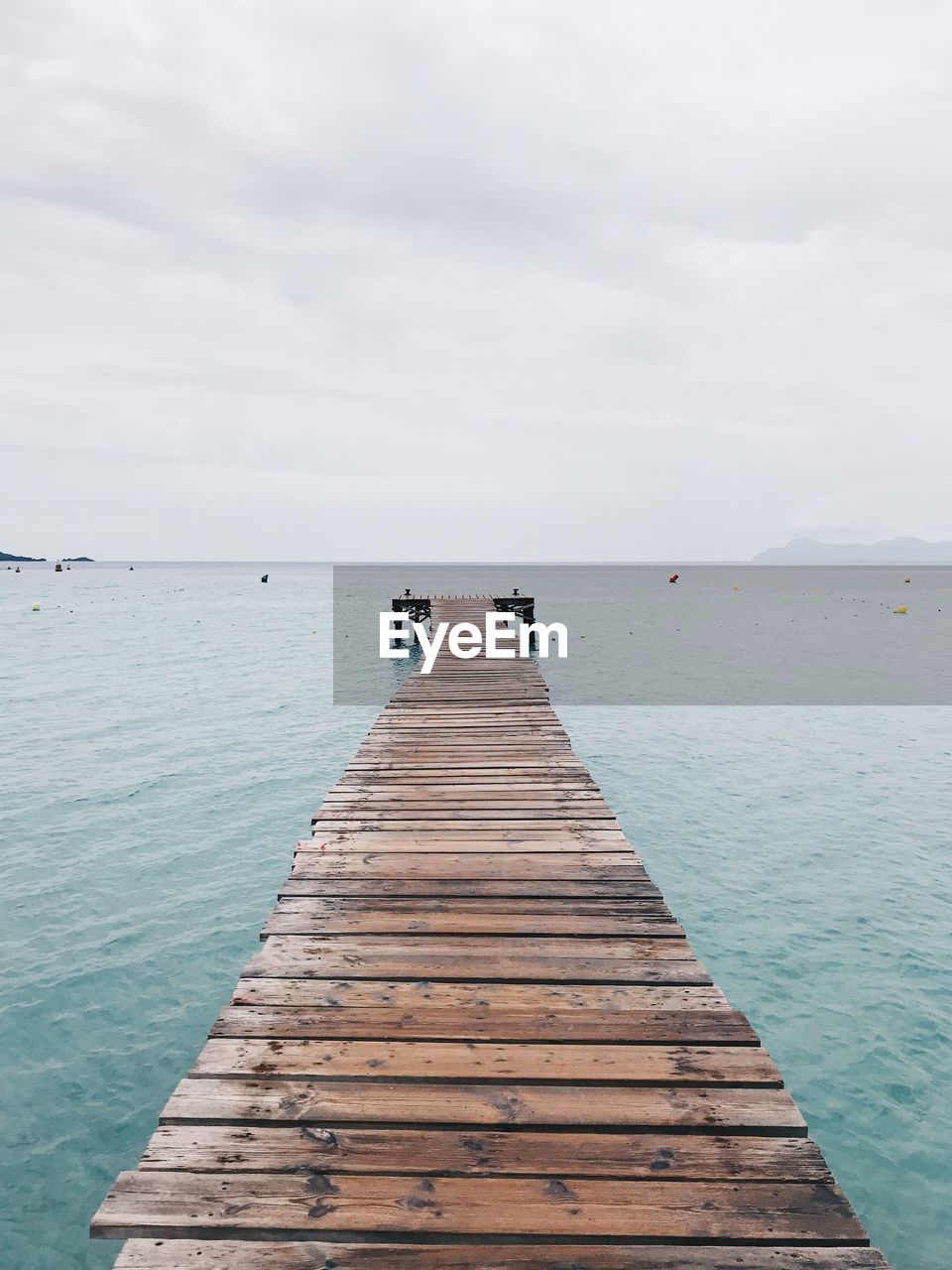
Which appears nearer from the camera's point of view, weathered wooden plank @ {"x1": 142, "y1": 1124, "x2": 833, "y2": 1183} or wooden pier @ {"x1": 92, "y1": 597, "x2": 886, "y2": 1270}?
wooden pier @ {"x1": 92, "y1": 597, "x2": 886, "y2": 1270}

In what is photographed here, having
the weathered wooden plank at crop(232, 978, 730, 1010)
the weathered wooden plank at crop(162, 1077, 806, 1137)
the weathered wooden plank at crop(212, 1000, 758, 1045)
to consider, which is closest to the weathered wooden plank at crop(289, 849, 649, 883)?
the weathered wooden plank at crop(232, 978, 730, 1010)

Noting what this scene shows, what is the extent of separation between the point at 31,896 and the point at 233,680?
610 inches

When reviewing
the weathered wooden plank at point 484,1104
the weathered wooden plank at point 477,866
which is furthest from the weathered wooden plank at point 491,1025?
the weathered wooden plank at point 477,866

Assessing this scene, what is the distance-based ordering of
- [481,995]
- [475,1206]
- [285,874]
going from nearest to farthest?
[475,1206], [481,995], [285,874]

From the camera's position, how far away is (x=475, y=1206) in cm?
254

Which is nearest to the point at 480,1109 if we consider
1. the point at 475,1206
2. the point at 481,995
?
the point at 475,1206

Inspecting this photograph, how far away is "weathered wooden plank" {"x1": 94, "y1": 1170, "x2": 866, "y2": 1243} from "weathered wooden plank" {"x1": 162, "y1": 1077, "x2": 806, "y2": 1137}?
26 centimetres

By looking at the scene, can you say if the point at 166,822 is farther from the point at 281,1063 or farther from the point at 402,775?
the point at 281,1063

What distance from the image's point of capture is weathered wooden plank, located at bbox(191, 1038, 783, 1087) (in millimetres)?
3172

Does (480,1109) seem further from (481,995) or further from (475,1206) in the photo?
(481,995)

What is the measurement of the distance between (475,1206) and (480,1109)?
0.45 meters

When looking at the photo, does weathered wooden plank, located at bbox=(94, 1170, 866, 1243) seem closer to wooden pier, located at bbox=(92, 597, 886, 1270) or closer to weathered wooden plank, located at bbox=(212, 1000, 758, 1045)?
wooden pier, located at bbox=(92, 597, 886, 1270)

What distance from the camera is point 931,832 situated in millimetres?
10883

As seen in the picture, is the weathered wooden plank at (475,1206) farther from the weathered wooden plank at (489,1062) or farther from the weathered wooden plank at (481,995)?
the weathered wooden plank at (481,995)
